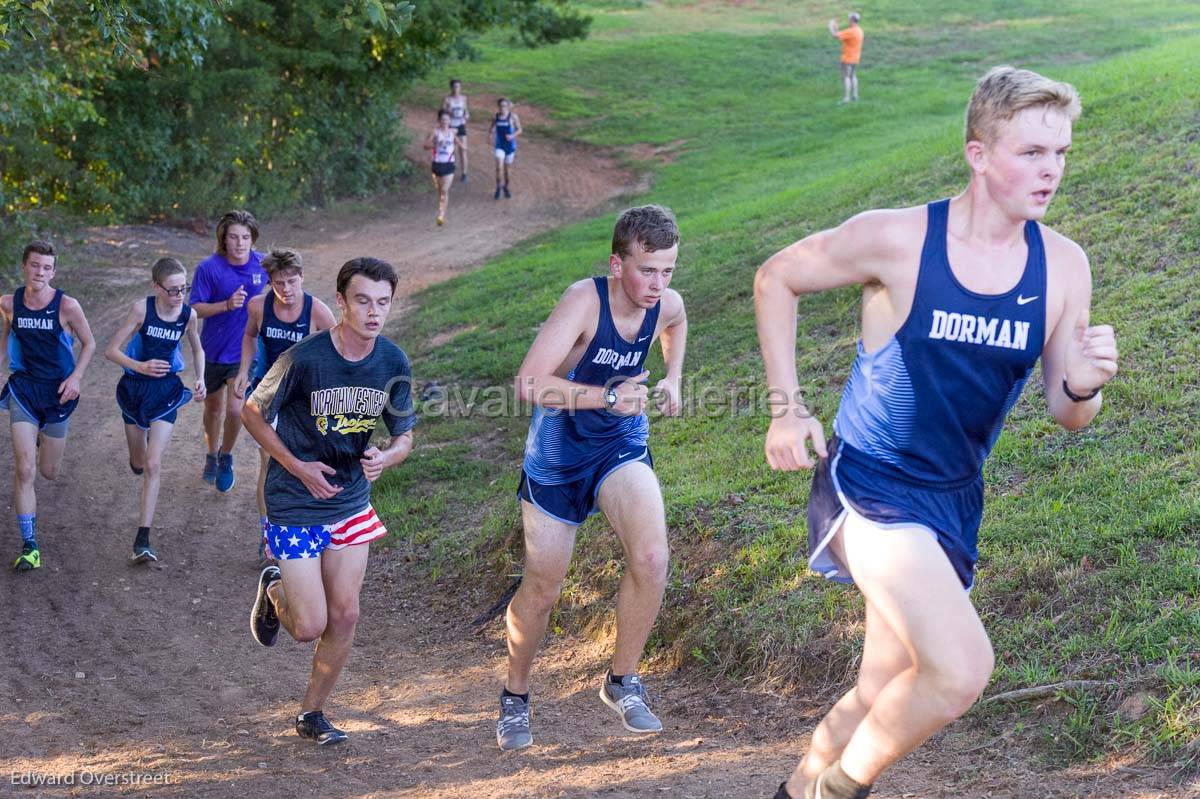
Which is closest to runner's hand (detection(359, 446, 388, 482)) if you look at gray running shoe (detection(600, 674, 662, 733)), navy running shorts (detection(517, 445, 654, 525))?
navy running shorts (detection(517, 445, 654, 525))

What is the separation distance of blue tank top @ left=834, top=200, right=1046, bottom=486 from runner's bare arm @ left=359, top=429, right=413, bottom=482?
2.31 m

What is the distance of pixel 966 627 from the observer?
3.43m

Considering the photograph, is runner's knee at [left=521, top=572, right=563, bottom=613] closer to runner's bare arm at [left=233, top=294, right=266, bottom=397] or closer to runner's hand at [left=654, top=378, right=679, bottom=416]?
runner's hand at [left=654, top=378, right=679, bottom=416]

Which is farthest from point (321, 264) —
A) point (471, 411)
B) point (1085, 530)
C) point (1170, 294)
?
point (1085, 530)

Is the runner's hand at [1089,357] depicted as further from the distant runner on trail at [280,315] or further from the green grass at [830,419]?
the distant runner on trail at [280,315]

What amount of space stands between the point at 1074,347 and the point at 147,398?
22.1 feet

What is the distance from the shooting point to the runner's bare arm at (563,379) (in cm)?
492

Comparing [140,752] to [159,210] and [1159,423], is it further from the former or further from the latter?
[159,210]

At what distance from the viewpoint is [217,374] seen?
9438mm

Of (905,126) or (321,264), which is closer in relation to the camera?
(321,264)

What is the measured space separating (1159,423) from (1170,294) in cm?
180

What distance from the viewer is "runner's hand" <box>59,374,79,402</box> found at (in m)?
8.13

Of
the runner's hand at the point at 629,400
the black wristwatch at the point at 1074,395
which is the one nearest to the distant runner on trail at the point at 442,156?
the runner's hand at the point at 629,400

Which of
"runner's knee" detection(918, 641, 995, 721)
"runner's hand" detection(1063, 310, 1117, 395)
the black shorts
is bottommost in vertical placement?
the black shorts
